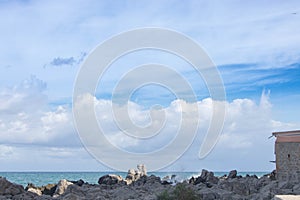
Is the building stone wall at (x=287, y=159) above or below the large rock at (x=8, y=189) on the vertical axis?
above

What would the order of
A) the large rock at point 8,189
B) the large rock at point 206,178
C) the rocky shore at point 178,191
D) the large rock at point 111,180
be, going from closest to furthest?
the rocky shore at point 178,191
the large rock at point 8,189
the large rock at point 206,178
the large rock at point 111,180

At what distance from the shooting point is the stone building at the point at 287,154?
961 inches

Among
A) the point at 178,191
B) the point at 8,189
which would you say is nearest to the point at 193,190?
the point at 178,191

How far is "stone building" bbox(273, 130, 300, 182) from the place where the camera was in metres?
24.4

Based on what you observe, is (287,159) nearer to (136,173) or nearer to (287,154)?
(287,154)

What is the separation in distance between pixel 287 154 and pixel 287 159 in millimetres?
239

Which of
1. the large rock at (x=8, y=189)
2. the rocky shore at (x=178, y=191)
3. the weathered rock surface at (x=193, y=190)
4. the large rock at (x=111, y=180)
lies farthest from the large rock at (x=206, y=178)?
the large rock at (x=8, y=189)

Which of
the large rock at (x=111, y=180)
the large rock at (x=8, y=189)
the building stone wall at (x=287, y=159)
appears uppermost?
the building stone wall at (x=287, y=159)

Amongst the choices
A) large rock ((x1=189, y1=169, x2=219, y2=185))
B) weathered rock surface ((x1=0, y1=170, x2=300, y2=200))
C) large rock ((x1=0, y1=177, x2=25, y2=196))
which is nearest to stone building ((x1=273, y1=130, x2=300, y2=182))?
weathered rock surface ((x1=0, y1=170, x2=300, y2=200))

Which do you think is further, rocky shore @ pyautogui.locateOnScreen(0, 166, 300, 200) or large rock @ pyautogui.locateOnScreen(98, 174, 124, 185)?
large rock @ pyautogui.locateOnScreen(98, 174, 124, 185)

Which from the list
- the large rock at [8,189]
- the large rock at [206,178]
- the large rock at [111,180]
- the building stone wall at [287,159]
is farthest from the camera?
the large rock at [111,180]

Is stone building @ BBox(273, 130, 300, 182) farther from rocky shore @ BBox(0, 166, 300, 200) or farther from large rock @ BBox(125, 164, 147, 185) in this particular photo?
large rock @ BBox(125, 164, 147, 185)

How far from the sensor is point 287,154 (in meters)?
25.2

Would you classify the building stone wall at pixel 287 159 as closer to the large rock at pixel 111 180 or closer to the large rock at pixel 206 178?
the large rock at pixel 206 178
